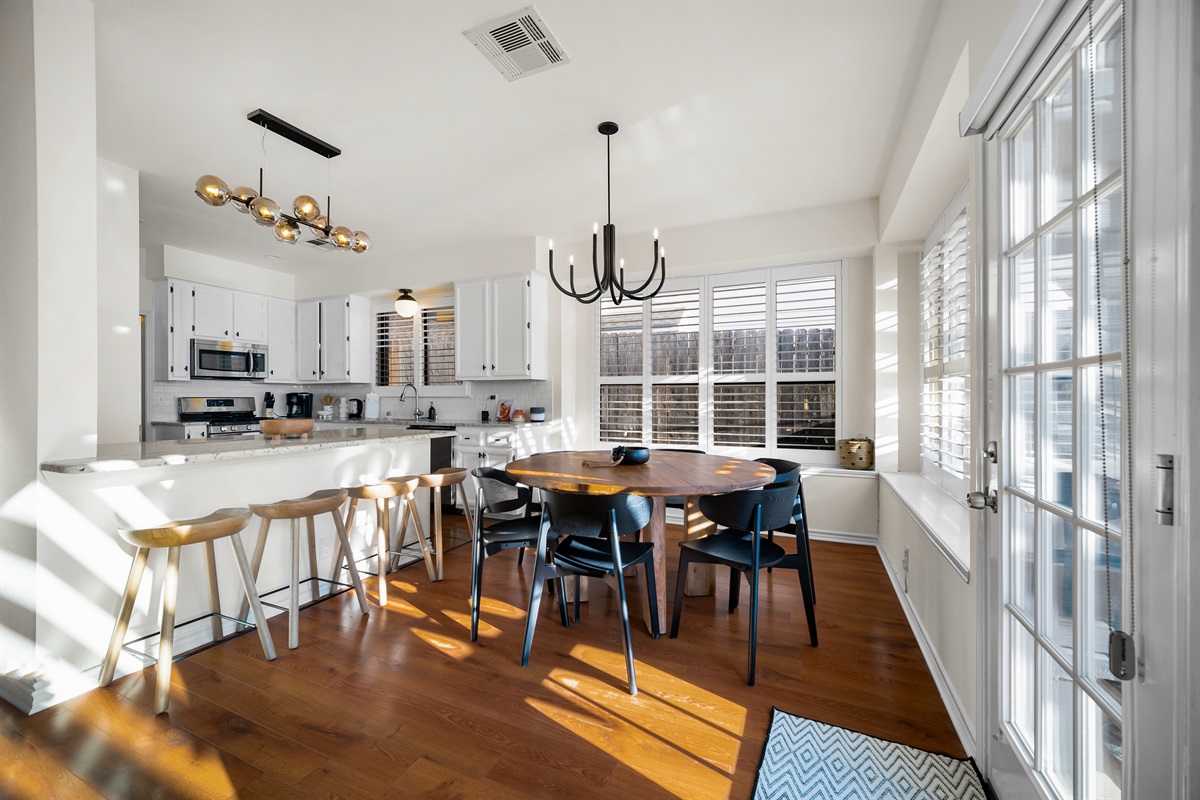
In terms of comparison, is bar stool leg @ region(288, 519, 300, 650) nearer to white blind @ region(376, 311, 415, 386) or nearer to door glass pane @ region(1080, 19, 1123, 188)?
door glass pane @ region(1080, 19, 1123, 188)

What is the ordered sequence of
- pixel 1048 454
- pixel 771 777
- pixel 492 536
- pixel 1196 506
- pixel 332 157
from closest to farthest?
pixel 1196 506, pixel 1048 454, pixel 771 777, pixel 492 536, pixel 332 157

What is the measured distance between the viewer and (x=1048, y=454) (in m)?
1.26

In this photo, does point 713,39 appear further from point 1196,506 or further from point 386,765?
point 386,765

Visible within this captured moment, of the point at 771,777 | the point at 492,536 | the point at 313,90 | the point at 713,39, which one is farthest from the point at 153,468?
the point at 713,39

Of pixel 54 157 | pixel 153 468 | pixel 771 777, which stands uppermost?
pixel 54 157

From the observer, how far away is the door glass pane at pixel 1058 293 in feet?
3.79

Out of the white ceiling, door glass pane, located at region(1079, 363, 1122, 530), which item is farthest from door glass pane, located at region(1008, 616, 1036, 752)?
the white ceiling

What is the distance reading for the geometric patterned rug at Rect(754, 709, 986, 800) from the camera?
152 cm

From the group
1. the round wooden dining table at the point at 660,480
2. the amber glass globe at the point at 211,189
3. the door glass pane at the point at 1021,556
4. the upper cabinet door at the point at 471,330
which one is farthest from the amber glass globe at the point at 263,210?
the door glass pane at the point at 1021,556

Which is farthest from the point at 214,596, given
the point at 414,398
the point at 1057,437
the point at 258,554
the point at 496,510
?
the point at 414,398

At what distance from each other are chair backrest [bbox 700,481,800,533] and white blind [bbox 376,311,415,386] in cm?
462

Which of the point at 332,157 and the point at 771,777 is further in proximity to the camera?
the point at 332,157

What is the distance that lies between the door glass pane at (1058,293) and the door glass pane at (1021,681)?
0.78m

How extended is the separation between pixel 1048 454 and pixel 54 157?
11.7ft
